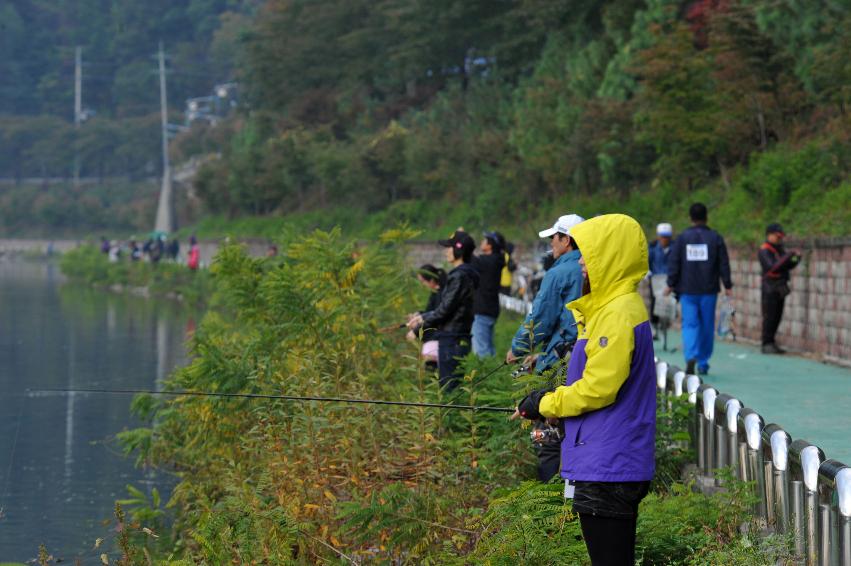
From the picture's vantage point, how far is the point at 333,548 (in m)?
8.88

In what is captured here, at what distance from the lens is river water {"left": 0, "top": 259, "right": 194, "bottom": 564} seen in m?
13.7

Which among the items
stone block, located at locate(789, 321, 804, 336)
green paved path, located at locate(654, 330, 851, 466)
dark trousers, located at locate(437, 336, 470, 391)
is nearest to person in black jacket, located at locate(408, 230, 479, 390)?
dark trousers, located at locate(437, 336, 470, 391)

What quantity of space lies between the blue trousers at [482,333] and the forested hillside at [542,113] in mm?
5995

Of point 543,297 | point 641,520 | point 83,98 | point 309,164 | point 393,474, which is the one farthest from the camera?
point 83,98

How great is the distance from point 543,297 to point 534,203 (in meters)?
31.0

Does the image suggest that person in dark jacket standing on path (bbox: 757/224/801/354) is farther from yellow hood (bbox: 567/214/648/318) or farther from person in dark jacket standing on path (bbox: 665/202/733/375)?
yellow hood (bbox: 567/214/648/318)

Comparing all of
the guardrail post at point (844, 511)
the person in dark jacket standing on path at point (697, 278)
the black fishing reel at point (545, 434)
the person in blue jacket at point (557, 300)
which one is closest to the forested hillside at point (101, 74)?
the person in dark jacket standing on path at point (697, 278)

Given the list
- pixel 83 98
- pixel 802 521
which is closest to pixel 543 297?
pixel 802 521

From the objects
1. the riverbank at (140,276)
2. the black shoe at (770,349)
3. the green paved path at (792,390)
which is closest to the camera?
the green paved path at (792,390)

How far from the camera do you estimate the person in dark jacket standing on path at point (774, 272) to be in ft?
54.8

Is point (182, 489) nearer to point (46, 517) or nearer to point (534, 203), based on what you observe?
point (46, 517)

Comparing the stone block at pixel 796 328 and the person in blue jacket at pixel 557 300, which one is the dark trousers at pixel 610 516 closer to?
the person in blue jacket at pixel 557 300

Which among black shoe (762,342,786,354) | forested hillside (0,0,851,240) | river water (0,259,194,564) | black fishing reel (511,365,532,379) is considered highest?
forested hillside (0,0,851,240)

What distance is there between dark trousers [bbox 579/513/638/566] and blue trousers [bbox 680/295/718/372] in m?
8.68
